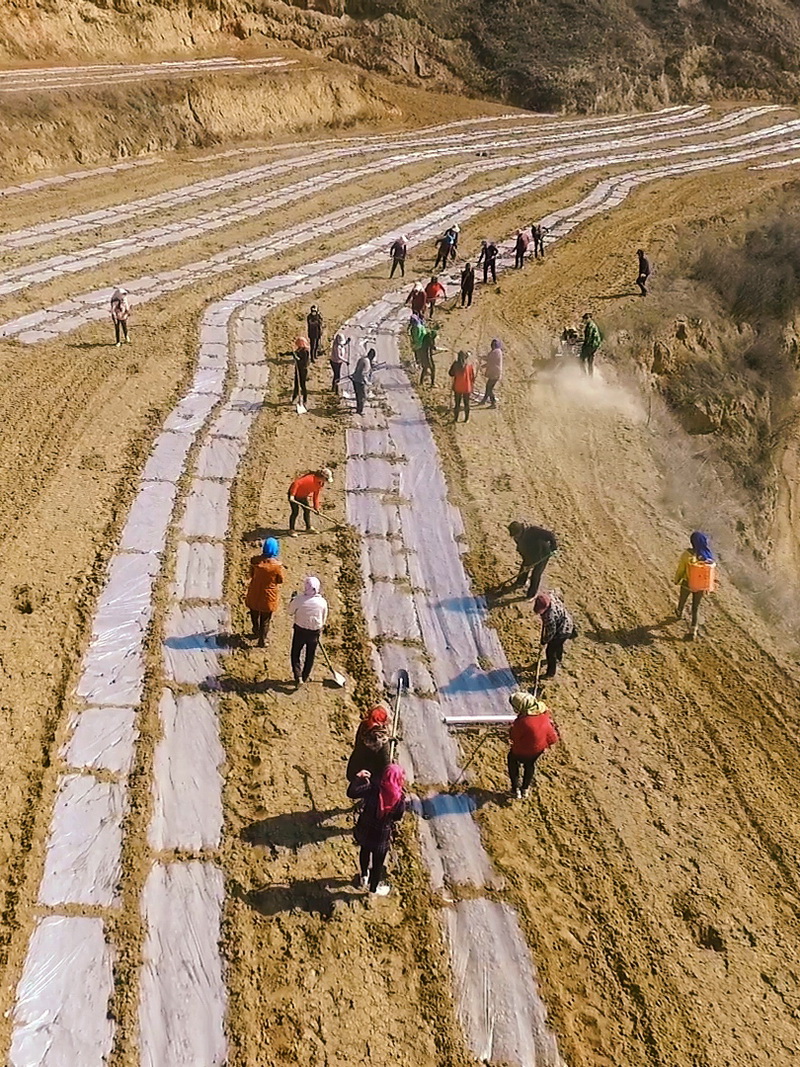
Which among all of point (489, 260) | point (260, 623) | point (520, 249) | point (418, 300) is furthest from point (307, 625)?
point (520, 249)

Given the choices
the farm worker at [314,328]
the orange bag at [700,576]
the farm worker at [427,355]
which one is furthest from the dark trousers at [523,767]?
the farm worker at [314,328]

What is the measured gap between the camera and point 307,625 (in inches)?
356

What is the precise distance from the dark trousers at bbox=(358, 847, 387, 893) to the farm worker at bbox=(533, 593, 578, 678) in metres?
3.63

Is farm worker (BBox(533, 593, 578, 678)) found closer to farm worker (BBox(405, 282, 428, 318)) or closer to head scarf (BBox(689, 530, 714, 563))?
head scarf (BBox(689, 530, 714, 563))

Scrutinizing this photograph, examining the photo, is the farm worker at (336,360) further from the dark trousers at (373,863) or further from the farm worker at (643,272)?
the dark trousers at (373,863)

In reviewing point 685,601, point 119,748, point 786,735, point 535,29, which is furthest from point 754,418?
point 535,29

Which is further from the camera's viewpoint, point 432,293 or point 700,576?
point 432,293

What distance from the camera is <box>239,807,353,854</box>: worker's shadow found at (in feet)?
25.2

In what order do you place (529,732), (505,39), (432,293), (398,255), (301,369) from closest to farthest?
1. (529,732)
2. (301,369)
3. (432,293)
4. (398,255)
5. (505,39)

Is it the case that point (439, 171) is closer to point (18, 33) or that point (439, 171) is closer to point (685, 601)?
point (18, 33)

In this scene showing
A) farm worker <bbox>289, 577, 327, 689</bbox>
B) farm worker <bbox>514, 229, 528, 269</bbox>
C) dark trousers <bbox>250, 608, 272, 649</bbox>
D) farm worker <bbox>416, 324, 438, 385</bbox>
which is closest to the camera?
farm worker <bbox>289, 577, 327, 689</bbox>

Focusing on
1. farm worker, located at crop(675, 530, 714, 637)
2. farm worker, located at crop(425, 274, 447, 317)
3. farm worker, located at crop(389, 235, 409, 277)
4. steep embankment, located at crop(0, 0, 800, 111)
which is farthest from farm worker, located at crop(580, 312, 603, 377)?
steep embankment, located at crop(0, 0, 800, 111)

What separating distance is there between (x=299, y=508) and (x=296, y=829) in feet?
18.4

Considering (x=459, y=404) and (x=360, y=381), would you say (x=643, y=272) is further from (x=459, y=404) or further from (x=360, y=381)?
(x=360, y=381)
